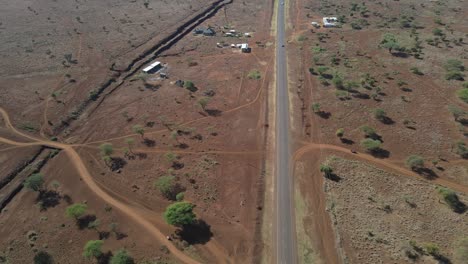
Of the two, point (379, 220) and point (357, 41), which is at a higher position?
point (357, 41)

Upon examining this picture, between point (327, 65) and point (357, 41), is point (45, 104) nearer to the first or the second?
point (327, 65)

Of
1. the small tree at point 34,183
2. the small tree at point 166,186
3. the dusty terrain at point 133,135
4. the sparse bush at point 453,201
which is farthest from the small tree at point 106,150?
the sparse bush at point 453,201

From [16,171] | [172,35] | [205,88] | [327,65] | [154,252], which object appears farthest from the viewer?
[172,35]

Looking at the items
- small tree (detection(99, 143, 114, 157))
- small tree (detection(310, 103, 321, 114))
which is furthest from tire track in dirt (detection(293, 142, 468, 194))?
small tree (detection(99, 143, 114, 157))

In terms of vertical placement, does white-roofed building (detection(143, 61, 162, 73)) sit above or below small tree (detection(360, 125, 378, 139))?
above

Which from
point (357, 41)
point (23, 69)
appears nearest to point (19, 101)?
point (23, 69)

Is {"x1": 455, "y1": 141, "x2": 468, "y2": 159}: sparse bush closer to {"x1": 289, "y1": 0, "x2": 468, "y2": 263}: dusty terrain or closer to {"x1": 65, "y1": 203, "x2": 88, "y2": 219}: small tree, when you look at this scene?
{"x1": 289, "y1": 0, "x2": 468, "y2": 263}: dusty terrain

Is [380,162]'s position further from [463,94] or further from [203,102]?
[203,102]
